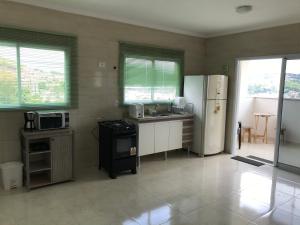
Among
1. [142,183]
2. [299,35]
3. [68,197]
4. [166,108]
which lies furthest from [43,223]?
[299,35]

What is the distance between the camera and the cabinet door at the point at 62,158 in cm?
333

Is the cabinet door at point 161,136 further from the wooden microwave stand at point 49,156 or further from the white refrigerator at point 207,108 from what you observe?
the wooden microwave stand at point 49,156

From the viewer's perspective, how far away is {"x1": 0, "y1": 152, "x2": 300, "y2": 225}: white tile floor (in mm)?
2609

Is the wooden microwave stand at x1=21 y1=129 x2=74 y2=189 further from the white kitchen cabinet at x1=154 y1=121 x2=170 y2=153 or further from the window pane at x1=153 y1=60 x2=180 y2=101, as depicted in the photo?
the window pane at x1=153 y1=60 x2=180 y2=101

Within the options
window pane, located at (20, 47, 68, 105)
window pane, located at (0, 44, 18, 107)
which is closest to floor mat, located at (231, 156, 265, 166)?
window pane, located at (20, 47, 68, 105)

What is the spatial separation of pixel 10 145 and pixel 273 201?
12.3 feet

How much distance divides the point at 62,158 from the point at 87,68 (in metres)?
1.54

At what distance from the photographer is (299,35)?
3.98 metres

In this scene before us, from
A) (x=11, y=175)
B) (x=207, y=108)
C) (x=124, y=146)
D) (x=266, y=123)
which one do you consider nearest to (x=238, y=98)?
(x=207, y=108)

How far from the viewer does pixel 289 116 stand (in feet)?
14.0

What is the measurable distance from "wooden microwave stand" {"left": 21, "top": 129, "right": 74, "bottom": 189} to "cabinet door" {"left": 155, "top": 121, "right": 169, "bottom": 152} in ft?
5.27

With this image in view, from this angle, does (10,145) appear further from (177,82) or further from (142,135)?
(177,82)

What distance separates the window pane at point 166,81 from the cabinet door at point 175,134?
2.16ft

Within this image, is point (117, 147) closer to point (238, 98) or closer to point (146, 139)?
point (146, 139)
